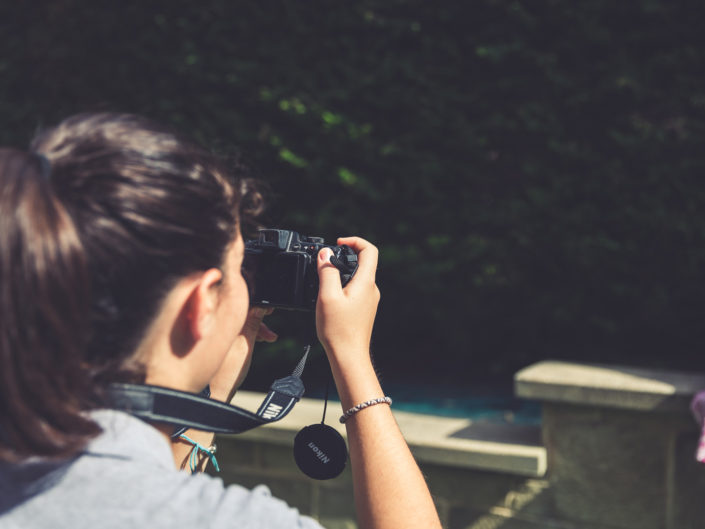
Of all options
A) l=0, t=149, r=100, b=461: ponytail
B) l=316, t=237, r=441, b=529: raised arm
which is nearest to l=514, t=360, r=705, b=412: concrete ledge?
l=316, t=237, r=441, b=529: raised arm

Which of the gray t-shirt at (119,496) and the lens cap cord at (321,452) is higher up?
the gray t-shirt at (119,496)

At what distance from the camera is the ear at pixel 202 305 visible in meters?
0.95

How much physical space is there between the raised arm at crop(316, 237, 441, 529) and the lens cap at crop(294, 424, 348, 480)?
221 mm

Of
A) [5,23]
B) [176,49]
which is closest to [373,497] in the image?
[176,49]

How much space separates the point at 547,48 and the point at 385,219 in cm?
147

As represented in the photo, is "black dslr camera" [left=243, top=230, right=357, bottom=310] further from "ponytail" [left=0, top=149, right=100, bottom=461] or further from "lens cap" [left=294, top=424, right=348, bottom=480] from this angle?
"ponytail" [left=0, top=149, right=100, bottom=461]

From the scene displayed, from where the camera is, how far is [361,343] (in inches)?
46.0

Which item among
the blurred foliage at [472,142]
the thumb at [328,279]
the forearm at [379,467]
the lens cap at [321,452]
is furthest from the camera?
the blurred foliage at [472,142]

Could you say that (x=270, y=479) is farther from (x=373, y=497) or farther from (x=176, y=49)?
(x=176, y=49)

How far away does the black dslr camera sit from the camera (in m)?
1.42

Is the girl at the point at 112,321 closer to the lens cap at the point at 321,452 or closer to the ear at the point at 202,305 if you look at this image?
the ear at the point at 202,305

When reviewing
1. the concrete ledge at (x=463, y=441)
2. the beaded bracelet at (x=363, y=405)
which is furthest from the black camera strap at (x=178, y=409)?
the concrete ledge at (x=463, y=441)

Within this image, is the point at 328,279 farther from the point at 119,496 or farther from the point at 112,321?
the point at 119,496

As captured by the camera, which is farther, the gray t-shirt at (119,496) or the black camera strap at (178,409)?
the black camera strap at (178,409)
